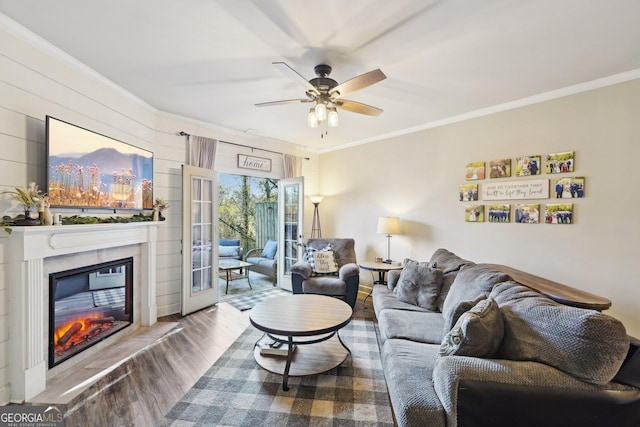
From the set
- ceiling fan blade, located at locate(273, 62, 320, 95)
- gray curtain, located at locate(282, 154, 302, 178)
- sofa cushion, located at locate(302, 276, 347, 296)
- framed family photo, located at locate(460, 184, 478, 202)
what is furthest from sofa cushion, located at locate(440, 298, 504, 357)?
gray curtain, located at locate(282, 154, 302, 178)

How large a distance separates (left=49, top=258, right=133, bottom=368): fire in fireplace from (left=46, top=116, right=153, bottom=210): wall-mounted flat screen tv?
0.66 m

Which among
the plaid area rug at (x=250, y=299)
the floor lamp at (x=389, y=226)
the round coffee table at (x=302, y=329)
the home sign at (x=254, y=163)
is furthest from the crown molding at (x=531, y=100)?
the plaid area rug at (x=250, y=299)

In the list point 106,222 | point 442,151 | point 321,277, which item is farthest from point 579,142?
point 106,222

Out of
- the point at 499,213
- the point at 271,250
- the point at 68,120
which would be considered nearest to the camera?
the point at 68,120

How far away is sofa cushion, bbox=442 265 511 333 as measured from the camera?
1.85m

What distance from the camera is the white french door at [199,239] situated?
3705mm

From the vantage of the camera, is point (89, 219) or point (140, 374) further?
point (89, 219)

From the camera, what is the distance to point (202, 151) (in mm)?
3951

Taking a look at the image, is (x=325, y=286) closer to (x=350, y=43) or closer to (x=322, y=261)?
(x=322, y=261)

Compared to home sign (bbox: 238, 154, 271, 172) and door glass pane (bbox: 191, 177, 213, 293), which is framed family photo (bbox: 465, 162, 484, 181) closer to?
home sign (bbox: 238, 154, 271, 172)

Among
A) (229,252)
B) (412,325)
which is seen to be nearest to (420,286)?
(412,325)

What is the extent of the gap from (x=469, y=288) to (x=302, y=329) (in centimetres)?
142

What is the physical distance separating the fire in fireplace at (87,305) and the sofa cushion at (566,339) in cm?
340

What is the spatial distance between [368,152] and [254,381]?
386cm
